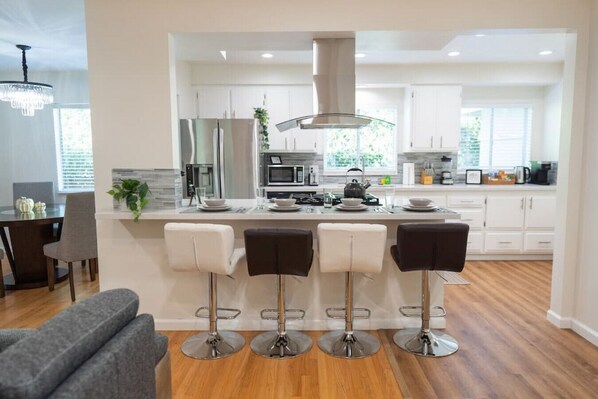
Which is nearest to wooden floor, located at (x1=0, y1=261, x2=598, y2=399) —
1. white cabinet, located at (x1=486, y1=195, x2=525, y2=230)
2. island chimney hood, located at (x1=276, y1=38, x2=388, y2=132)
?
island chimney hood, located at (x1=276, y1=38, x2=388, y2=132)

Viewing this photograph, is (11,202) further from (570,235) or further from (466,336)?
(570,235)

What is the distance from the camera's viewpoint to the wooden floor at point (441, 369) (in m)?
2.22

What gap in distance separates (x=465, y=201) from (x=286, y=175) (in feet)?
7.83

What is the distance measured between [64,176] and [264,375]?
4910 mm

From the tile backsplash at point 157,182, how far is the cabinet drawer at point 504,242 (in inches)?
161

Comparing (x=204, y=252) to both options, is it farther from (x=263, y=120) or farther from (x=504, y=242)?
(x=504, y=242)

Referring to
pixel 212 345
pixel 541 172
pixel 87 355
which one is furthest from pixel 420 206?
pixel 541 172

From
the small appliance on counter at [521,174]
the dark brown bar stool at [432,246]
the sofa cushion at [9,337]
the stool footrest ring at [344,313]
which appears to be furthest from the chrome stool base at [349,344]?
the small appliance on counter at [521,174]

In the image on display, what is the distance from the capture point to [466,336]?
2.92 metres

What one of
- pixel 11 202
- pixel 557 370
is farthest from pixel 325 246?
pixel 11 202

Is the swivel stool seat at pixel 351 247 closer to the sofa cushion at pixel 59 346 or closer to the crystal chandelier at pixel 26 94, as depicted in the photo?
the sofa cushion at pixel 59 346

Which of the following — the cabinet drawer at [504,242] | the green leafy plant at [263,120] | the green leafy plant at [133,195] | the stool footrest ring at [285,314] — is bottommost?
A: the stool footrest ring at [285,314]

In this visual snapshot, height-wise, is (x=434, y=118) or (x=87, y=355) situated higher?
(x=434, y=118)

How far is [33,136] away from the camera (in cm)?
552
